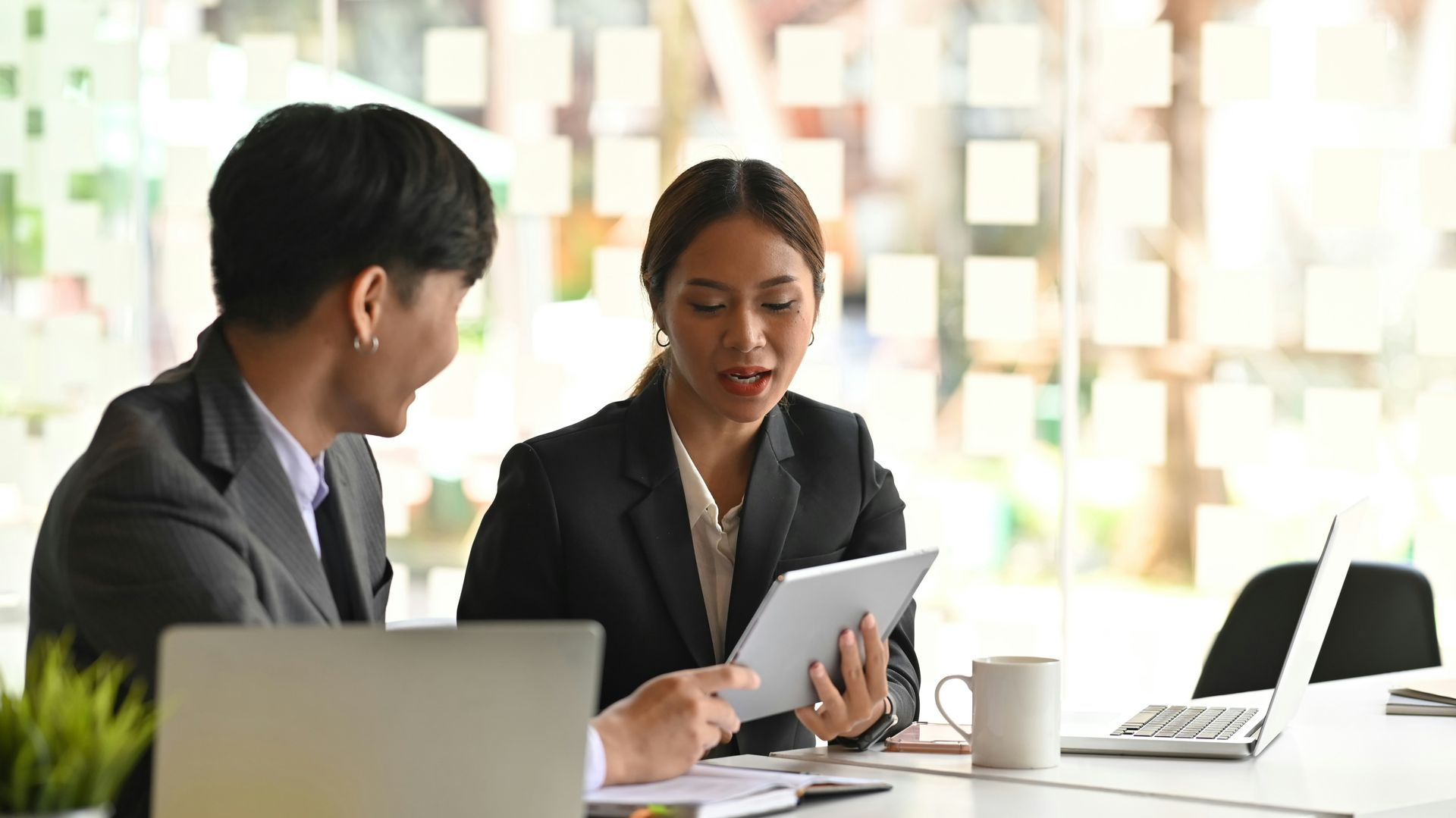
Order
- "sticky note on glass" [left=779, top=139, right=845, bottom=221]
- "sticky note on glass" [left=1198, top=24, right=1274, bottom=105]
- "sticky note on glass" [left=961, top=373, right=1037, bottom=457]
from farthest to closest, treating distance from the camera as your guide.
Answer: "sticky note on glass" [left=779, top=139, right=845, bottom=221] < "sticky note on glass" [left=961, top=373, right=1037, bottom=457] < "sticky note on glass" [left=1198, top=24, right=1274, bottom=105]

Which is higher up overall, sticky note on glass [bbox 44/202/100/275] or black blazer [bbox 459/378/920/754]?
sticky note on glass [bbox 44/202/100/275]

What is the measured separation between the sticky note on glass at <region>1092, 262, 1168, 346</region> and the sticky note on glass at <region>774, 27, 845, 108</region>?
89 centimetres

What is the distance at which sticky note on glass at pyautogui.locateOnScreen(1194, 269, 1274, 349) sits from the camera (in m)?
4.12

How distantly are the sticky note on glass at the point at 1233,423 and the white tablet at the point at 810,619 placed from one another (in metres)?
2.42

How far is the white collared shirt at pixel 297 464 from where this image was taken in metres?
1.69

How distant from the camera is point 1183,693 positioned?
13.8 feet

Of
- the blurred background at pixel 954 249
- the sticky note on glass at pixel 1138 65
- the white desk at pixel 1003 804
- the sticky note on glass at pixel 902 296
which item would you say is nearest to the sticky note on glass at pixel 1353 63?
the blurred background at pixel 954 249

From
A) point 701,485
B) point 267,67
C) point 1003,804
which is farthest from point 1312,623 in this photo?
point 267,67

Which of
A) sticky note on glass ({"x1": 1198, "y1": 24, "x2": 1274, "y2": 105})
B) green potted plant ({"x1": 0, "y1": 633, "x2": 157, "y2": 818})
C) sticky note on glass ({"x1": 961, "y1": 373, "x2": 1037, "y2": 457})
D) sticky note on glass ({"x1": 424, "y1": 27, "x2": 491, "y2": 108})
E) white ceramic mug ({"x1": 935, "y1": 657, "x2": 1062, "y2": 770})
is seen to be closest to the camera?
green potted plant ({"x1": 0, "y1": 633, "x2": 157, "y2": 818})

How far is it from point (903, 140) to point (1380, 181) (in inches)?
48.7

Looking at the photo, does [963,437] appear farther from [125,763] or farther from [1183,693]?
[125,763]

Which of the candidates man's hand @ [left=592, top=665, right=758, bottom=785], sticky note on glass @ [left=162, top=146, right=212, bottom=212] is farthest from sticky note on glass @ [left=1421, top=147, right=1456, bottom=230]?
sticky note on glass @ [left=162, top=146, right=212, bottom=212]

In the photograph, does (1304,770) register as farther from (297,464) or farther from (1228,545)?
(1228,545)

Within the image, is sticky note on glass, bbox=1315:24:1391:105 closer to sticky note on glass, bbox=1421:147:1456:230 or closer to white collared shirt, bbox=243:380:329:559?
sticky note on glass, bbox=1421:147:1456:230
